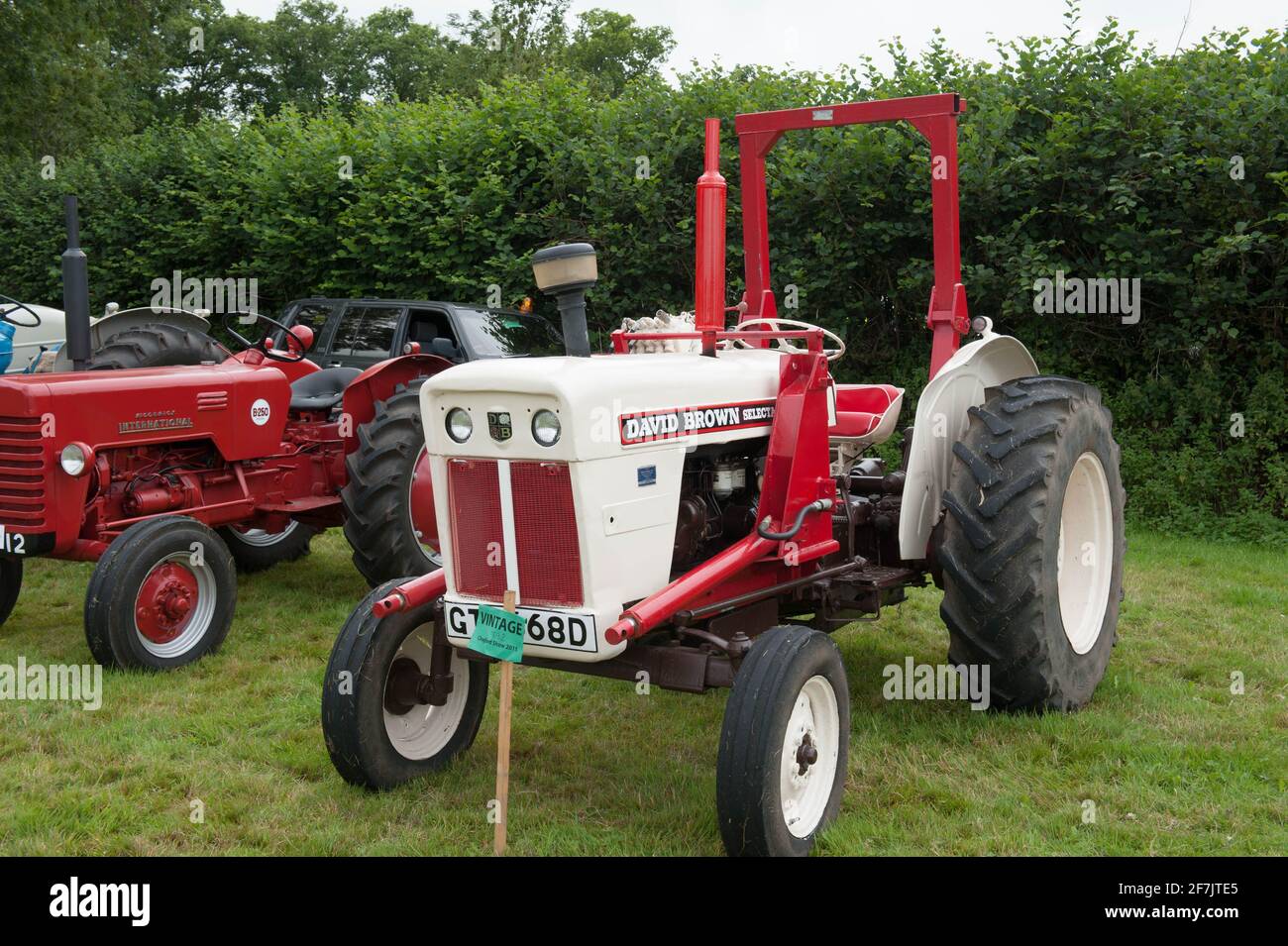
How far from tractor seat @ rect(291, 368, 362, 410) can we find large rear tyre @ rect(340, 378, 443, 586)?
0.72 metres

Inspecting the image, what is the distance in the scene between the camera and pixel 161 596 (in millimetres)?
5121

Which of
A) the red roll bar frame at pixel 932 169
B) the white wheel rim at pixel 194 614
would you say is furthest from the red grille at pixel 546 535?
the white wheel rim at pixel 194 614

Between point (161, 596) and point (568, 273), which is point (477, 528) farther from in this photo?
point (161, 596)

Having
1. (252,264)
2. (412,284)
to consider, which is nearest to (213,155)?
(252,264)

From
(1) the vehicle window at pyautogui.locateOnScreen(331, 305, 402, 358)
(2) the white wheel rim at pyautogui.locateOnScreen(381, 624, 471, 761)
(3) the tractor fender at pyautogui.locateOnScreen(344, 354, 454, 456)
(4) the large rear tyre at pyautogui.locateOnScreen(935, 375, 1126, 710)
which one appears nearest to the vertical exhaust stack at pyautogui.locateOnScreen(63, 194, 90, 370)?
(3) the tractor fender at pyautogui.locateOnScreen(344, 354, 454, 456)

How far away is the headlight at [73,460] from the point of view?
5195 mm

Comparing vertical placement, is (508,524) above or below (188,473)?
above

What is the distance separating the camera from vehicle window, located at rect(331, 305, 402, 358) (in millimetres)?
7871

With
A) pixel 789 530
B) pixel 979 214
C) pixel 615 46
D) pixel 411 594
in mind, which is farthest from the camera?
pixel 615 46

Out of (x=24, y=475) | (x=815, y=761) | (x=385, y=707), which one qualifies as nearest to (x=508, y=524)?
(x=385, y=707)

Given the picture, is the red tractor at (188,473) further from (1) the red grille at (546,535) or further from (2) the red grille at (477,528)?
(1) the red grille at (546,535)

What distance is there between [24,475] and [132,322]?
295 cm

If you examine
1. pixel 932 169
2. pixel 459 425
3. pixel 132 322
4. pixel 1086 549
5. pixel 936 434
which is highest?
pixel 932 169

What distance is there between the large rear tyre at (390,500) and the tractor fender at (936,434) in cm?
259
